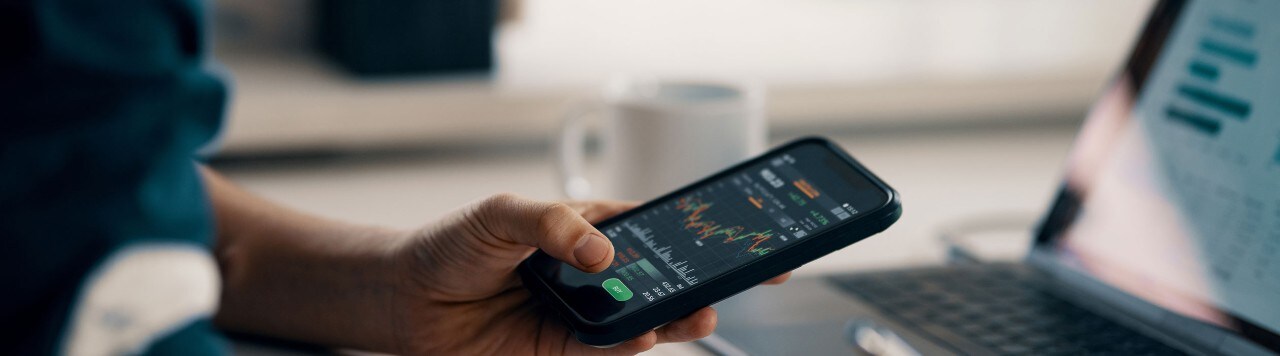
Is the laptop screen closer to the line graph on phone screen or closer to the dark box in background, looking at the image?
the line graph on phone screen

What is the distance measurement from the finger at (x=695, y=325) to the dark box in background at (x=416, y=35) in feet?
2.24

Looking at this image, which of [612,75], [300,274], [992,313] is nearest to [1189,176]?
[992,313]

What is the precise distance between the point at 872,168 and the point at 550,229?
0.66 meters

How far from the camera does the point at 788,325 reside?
0.69 meters

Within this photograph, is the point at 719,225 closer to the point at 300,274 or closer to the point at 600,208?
the point at 600,208

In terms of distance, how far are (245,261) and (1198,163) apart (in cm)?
54

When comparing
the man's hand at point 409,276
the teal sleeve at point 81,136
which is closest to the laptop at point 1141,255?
the man's hand at point 409,276

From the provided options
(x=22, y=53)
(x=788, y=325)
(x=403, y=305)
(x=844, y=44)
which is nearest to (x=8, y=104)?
(x=22, y=53)

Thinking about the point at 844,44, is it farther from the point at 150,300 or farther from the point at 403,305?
the point at 150,300

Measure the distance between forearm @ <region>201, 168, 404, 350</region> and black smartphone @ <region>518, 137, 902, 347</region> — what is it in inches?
3.7

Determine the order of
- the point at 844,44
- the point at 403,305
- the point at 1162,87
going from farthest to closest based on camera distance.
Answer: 1. the point at 844,44
2. the point at 1162,87
3. the point at 403,305

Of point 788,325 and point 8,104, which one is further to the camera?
point 788,325

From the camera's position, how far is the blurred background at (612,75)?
1.09 meters

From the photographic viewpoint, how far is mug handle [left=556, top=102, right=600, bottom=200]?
854 millimetres
